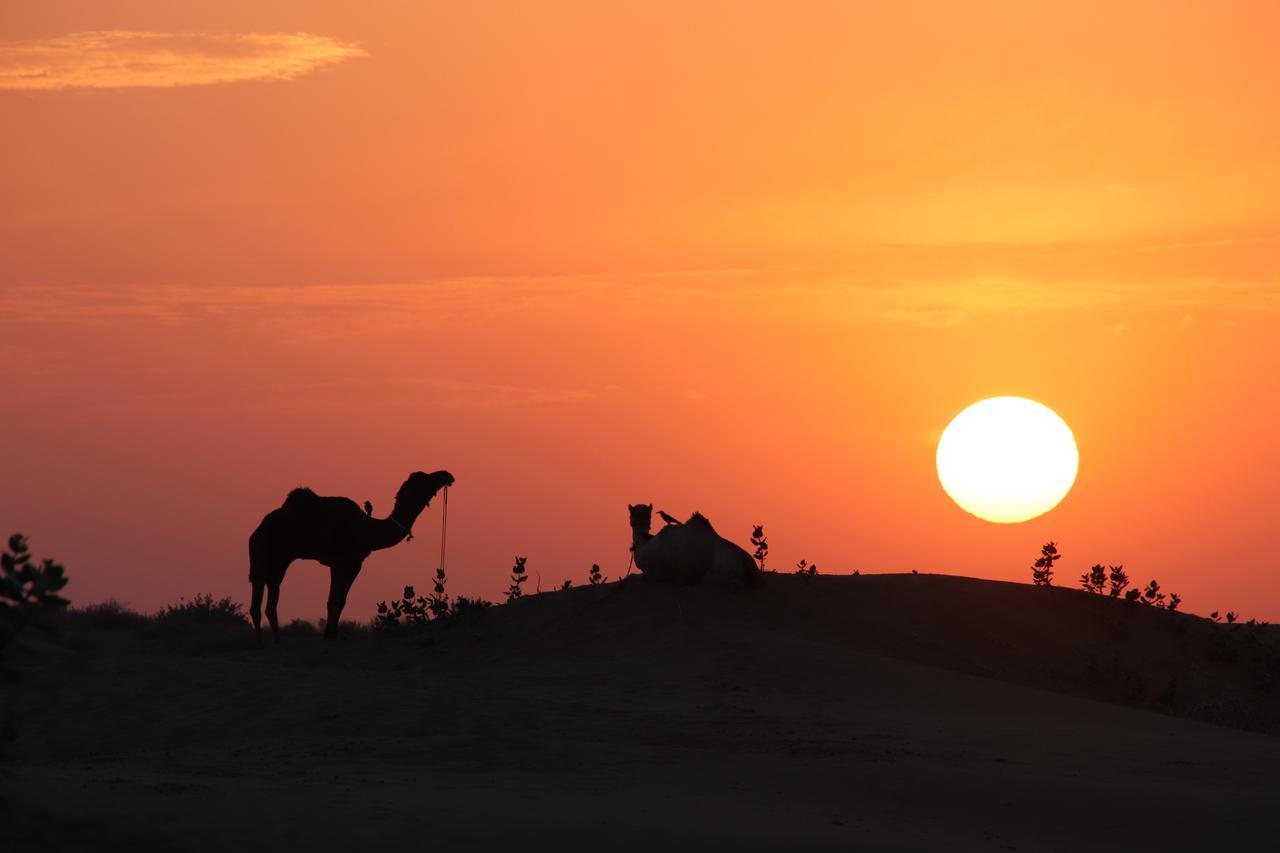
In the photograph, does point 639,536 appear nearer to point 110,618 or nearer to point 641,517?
point 641,517

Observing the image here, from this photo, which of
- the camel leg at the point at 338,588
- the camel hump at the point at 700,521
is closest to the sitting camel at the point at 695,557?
the camel hump at the point at 700,521

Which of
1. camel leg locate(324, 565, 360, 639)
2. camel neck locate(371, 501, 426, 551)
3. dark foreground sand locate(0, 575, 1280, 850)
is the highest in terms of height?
camel neck locate(371, 501, 426, 551)

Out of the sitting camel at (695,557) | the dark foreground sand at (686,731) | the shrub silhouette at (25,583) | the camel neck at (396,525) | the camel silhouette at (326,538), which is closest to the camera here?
the shrub silhouette at (25,583)

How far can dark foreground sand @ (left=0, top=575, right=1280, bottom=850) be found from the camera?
10.5 metres

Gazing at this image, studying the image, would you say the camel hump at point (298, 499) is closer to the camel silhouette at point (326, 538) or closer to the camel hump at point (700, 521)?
the camel silhouette at point (326, 538)

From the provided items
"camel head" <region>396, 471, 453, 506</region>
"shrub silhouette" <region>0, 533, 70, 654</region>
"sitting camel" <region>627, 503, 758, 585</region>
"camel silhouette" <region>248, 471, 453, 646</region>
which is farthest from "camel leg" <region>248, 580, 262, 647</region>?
"shrub silhouette" <region>0, 533, 70, 654</region>

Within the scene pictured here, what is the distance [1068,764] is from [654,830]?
5.34m

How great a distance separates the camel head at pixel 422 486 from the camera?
81.5ft

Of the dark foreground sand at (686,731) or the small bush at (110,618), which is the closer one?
the dark foreground sand at (686,731)

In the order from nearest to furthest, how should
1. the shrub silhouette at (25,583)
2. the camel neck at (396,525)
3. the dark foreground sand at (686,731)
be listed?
the shrub silhouette at (25,583) → the dark foreground sand at (686,731) → the camel neck at (396,525)

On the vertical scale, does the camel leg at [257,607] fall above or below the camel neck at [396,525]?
below

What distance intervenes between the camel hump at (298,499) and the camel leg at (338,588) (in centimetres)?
121

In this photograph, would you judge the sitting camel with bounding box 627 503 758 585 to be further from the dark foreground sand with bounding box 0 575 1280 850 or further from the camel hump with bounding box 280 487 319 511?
the camel hump with bounding box 280 487 319 511

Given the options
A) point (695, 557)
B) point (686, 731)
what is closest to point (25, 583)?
point (686, 731)
